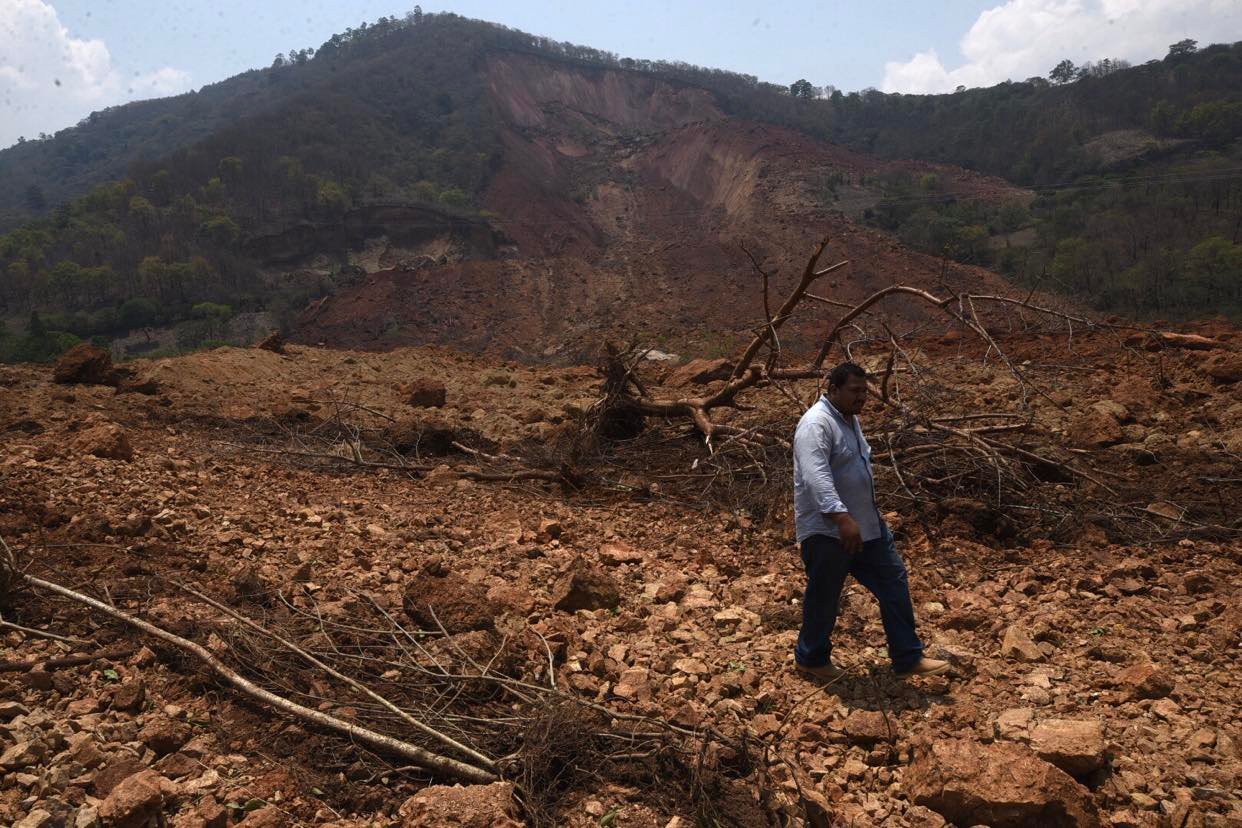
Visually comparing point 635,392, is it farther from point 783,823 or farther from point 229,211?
point 229,211

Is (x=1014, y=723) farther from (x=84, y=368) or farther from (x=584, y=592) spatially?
(x=84, y=368)

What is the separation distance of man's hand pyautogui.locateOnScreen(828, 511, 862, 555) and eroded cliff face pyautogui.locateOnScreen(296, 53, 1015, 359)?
1232 cm

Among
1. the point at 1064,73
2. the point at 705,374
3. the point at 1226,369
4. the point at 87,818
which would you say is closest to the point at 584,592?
the point at 87,818

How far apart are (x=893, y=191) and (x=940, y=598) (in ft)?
95.2

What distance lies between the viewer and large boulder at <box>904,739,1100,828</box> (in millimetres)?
2043

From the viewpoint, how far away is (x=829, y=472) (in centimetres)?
281

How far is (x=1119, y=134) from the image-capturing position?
33594 millimetres

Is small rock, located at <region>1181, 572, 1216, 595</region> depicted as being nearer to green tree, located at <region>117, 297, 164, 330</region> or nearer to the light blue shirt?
the light blue shirt

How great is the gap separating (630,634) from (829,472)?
1.18 meters

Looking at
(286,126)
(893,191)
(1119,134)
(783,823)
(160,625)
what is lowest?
(783,823)

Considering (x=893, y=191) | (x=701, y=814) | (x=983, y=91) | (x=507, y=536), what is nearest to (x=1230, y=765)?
(x=701, y=814)

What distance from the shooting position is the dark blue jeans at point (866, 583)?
281 cm

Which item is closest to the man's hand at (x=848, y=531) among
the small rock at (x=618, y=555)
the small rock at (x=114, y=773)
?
the small rock at (x=618, y=555)

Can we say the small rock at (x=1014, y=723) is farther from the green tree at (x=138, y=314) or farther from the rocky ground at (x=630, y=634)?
the green tree at (x=138, y=314)
